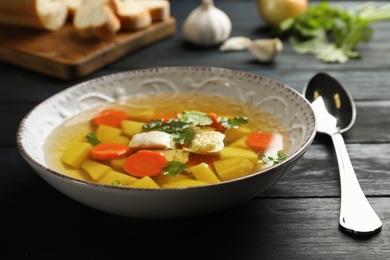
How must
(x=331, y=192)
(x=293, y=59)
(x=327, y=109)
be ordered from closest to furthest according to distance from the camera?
(x=331, y=192)
(x=327, y=109)
(x=293, y=59)

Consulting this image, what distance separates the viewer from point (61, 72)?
2068mm

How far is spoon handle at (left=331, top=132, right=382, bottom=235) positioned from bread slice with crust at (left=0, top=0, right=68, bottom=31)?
1467 millimetres

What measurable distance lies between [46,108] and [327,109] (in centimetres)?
76

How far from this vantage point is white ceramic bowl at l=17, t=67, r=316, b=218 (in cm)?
102

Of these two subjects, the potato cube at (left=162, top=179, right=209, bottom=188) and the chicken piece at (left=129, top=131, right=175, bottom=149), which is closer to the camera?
the potato cube at (left=162, top=179, right=209, bottom=188)

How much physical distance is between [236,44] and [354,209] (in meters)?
1.29

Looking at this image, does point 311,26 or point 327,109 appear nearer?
point 327,109

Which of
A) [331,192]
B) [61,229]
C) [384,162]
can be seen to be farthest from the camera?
[384,162]

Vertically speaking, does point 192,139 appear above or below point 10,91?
above

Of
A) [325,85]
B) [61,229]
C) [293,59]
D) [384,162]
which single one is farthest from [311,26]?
[61,229]

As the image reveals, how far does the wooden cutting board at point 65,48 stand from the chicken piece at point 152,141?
2.62 feet

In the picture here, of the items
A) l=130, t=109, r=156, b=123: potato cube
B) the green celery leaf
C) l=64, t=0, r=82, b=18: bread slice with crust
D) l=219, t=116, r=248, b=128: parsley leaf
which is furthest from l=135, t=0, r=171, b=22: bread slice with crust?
l=219, t=116, r=248, b=128: parsley leaf

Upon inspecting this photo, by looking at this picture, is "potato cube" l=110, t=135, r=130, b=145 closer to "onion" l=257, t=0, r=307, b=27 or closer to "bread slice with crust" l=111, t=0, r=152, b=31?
"bread slice with crust" l=111, t=0, r=152, b=31

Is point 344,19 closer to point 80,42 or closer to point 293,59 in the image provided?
point 293,59
